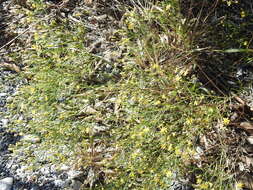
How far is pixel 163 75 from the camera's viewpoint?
2.28m

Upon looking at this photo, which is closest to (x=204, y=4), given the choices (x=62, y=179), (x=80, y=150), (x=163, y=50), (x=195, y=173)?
(x=163, y=50)

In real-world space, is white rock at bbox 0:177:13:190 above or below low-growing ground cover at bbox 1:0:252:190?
below

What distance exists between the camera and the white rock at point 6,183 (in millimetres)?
2301

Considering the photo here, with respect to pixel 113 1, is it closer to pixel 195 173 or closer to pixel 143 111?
pixel 143 111

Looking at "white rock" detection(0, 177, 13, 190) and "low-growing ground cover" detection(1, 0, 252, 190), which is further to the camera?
"white rock" detection(0, 177, 13, 190)

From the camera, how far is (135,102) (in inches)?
90.8

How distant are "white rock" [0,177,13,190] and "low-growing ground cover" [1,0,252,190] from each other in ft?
0.58

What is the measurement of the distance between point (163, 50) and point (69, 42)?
0.71 metres

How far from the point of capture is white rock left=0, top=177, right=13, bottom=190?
230cm

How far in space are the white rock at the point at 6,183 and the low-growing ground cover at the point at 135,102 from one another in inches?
7.0

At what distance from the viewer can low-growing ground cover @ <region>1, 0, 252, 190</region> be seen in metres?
2.09

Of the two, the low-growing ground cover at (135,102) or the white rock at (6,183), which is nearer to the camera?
the low-growing ground cover at (135,102)

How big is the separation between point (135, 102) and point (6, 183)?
3.42 ft

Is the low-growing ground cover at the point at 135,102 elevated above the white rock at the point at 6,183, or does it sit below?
above
